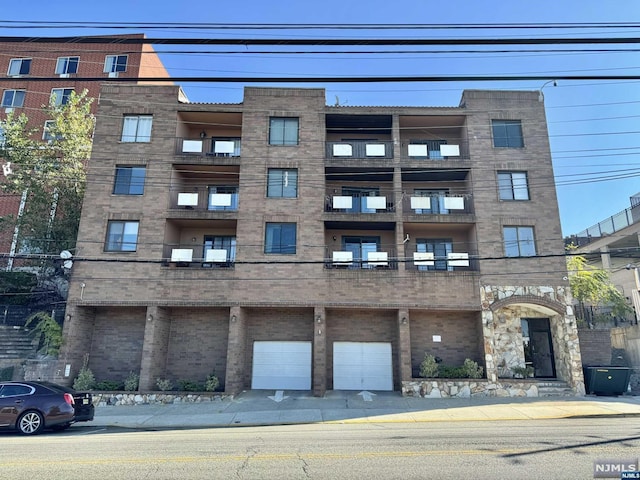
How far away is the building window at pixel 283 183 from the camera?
1962cm

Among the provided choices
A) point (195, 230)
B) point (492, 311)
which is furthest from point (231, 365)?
point (492, 311)

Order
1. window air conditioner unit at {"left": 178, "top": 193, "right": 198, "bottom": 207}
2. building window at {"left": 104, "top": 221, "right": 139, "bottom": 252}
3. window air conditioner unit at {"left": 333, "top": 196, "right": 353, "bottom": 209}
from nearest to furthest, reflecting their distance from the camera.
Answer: building window at {"left": 104, "top": 221, "right": 139, "bottom": 252}, window air conditioner unit at {"left": 178, "top": 193, "right": 198, "bottom": 207}, window air conditioner unit at {"left": 333, "top": 196, "right": 353, "bottom": 209}

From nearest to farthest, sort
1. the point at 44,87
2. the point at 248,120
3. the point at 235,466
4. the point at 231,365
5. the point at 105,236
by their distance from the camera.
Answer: the point at 235,466 → the point at 231,365 → the point at 105,236 → the point at 248,120 → the point at 44,87

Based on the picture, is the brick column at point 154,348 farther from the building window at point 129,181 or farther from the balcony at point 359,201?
the balcony at point 359,201

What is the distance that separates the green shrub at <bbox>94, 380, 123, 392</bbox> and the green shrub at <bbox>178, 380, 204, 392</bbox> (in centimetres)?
254

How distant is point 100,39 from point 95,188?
14.1 m

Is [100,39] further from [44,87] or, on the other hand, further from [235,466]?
[44,87]

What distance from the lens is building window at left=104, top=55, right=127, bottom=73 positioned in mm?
30656

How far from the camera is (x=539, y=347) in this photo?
750 inches

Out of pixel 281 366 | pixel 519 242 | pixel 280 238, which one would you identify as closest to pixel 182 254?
pixel 280 238

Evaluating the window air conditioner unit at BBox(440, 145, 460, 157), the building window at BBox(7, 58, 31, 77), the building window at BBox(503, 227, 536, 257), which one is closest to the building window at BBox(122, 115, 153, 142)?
the window air conditioner unit at BBox(440, 145, 460, 157)

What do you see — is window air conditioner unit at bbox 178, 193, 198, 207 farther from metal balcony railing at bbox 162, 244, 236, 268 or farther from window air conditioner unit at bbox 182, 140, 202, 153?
window air conditioner unit at bbox 182, 140, 202, 153

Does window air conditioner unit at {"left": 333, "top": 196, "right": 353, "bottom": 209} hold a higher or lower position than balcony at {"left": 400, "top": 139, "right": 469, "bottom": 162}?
lower

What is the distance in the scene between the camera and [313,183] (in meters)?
19.6
